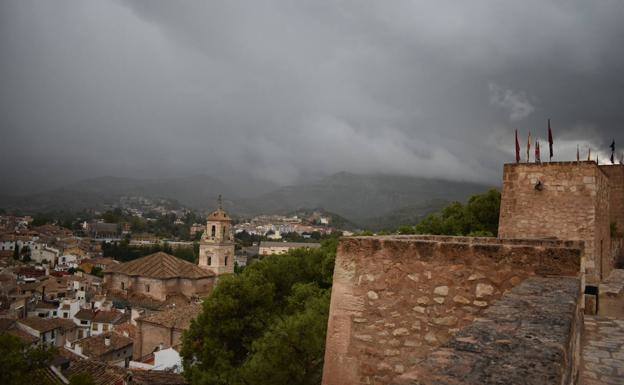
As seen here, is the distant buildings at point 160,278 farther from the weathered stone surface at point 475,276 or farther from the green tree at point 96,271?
the weathered stone surface at point 475,276

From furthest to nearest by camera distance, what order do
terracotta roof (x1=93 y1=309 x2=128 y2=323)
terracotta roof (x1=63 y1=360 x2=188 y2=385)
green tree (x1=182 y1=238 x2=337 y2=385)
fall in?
terracotta roof (x1=93 y1=309 x2=128 y2=323), terracotta roof (x1=63 y1=360 x2=188 y2=385), green tree (x1=182 y1=238 x2=337 y2=385)

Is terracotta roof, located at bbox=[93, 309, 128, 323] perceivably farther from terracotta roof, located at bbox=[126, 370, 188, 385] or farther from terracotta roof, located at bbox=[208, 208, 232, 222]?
terracotta roof, located at bbox=[126, 370, 188, 385]

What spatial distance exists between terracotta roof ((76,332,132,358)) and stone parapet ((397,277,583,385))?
110ft

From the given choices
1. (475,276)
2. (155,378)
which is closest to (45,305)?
(155,378)

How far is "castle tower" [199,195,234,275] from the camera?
176 ft

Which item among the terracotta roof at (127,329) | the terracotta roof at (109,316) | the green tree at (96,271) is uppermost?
the terracotta roof at (127,329)

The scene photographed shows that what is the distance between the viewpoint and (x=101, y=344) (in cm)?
3284

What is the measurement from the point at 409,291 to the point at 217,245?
166ft

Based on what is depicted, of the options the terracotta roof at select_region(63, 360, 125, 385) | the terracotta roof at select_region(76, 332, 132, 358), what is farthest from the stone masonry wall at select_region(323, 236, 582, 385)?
the terracotta roof at select_region(76, 332, 132, 358)

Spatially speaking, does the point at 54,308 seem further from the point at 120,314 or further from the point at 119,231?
the point at 119,231

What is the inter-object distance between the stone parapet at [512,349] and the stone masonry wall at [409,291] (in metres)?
0.80

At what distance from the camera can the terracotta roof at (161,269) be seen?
165 feet

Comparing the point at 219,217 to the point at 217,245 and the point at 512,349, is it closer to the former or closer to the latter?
the point at 217,245

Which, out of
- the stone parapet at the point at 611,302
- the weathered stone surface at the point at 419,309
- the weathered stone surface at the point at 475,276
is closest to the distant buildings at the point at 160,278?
the stone parapet at the point at 611,302
